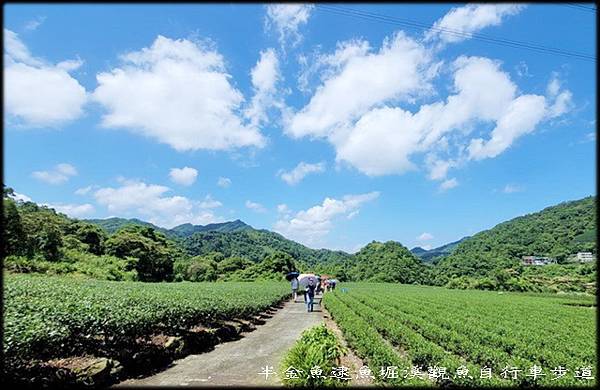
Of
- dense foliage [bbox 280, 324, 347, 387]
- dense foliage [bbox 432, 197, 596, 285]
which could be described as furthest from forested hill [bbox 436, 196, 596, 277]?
dense foliage [bbox 280, 324, 347, 387]

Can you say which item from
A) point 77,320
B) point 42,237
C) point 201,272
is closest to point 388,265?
point 201,272

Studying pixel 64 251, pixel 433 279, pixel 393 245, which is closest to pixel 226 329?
pixel 64 251

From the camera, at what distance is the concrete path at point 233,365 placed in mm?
7059

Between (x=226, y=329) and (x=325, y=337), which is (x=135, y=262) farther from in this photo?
(x=325, y=337)

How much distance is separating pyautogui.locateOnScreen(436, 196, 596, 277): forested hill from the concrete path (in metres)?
80.0

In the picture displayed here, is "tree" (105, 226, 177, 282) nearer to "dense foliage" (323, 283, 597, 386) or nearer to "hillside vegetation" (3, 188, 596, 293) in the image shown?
"hillside vegetation" (3, 188, 596, 293)

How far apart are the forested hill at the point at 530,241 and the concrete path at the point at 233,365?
3149 inches

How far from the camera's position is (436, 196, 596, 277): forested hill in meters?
87.6

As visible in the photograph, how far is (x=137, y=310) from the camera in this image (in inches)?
323

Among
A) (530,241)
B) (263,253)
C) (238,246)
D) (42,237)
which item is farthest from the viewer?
(263,253)

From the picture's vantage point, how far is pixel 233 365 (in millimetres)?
8453

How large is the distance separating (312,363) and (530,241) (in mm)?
113415

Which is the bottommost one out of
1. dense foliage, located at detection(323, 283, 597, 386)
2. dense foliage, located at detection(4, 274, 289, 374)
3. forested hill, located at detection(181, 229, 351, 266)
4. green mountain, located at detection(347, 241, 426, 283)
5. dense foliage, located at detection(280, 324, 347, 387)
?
dense foliage, located at detection(323, 283, 597, 386)

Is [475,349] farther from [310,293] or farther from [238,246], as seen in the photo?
[238,246]
